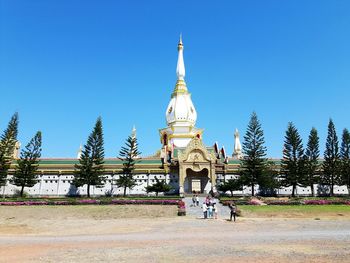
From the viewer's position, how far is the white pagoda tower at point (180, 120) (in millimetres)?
49250

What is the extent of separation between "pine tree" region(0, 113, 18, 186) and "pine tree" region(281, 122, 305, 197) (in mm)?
32387

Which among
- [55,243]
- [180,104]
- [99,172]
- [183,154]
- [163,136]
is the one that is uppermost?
[180,104]

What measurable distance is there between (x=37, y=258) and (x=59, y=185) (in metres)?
30.9

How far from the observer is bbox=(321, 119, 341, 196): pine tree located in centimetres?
3872

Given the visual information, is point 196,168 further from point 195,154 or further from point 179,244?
point 179,244

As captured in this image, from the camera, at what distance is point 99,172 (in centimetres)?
3681

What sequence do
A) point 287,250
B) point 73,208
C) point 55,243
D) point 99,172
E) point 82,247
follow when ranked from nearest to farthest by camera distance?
point 287,250, point 82,247, point 55,243, point 73,208, point 99,172

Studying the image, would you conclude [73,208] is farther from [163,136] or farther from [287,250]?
[163,136]

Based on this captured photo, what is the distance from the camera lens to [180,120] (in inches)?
1964

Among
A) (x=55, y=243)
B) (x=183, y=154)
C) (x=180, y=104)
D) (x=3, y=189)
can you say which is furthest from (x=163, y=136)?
(x=55, y=243)

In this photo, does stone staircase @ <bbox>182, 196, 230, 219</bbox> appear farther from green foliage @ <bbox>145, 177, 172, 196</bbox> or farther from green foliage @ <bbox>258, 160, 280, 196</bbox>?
green foliage @ <bbox>258, 160, 280, 196</bbox>

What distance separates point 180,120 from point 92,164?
17320 millimetres

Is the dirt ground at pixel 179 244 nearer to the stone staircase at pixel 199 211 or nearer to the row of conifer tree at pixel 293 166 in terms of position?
the stone staircase at pixel 199 211

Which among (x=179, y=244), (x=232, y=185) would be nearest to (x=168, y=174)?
(x=232, y=185)
